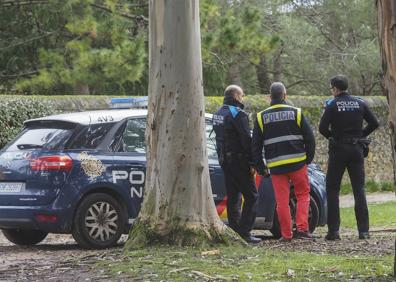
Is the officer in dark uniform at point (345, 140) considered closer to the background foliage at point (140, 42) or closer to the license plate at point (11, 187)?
the license plate at point (11, 187)

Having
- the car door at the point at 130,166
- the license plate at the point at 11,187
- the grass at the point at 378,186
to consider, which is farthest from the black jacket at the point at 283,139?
the grass at the point at 378,186

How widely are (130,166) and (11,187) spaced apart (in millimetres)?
1438

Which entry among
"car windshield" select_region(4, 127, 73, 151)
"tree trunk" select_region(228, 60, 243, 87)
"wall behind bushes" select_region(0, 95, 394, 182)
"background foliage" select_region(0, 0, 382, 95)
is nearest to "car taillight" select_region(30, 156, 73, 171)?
"car windshield" select_region(4, 127, 73, 151)

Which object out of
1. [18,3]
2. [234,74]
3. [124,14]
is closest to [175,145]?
[124,14]

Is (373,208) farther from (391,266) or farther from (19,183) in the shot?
(391,266)

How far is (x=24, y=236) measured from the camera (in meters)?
11.8

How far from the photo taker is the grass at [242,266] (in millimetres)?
7117

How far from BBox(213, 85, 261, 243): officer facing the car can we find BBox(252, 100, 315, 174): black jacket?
216 mm

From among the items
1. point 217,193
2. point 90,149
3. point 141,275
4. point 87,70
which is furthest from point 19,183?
point 87,70

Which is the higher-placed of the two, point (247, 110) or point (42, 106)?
point (247, 110)

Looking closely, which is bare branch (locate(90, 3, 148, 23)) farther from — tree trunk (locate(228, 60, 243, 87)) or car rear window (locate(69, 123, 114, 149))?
car rear window (locate(69, 123, 114, 149))

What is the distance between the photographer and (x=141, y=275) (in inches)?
289

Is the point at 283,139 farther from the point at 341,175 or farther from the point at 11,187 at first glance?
the point at 11,187

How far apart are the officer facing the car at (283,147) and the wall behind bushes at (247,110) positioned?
5.96 m
